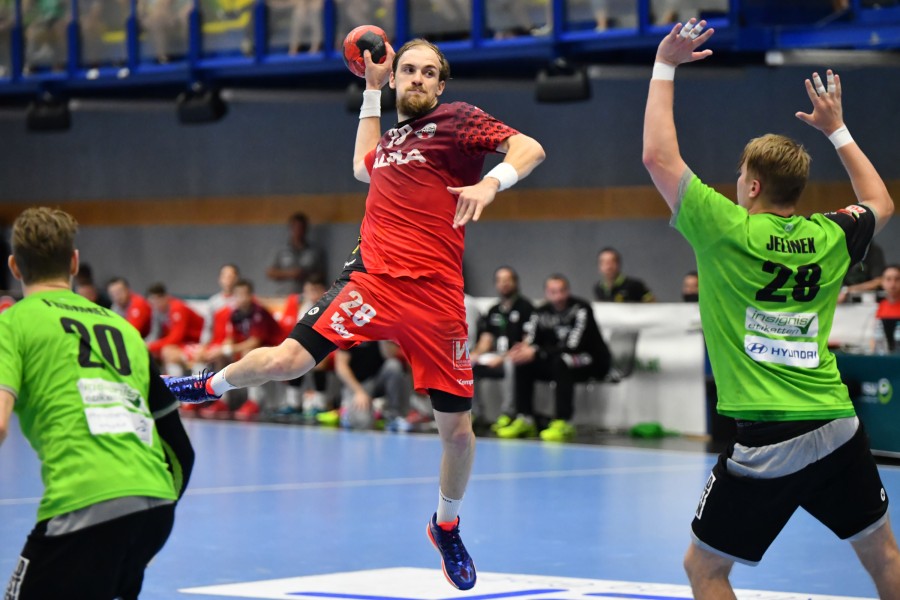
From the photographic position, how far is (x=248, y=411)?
1609 cm

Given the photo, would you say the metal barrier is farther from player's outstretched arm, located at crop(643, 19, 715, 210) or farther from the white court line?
player's outstretched arm, located at crop(643, 19, 715, 210)

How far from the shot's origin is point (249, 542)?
7785 millimetres

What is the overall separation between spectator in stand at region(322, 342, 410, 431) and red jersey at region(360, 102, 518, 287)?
849cm

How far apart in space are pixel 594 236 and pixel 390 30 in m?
3.81

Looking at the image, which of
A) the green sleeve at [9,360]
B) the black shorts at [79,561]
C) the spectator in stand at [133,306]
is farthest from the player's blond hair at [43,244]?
the spectator in stand at [133,306]

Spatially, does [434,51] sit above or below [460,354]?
above

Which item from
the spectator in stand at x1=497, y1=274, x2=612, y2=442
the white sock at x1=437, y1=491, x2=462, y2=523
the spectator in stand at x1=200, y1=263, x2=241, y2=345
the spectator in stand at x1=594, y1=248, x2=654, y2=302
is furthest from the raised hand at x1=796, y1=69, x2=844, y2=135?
the spectator in stand at x1=200, y1=263, x2=241, y2=345

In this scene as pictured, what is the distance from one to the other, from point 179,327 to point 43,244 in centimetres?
1343

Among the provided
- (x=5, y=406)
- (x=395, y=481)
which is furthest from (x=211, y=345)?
(x=5, y=406)

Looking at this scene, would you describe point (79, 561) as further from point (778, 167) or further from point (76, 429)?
point (778, 167)

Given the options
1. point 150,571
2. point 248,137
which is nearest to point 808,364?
point 150,571

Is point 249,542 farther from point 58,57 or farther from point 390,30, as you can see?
point 58,57

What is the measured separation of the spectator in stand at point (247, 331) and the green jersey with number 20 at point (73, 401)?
11.9 m

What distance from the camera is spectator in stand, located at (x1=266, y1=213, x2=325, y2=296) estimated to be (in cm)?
1866
